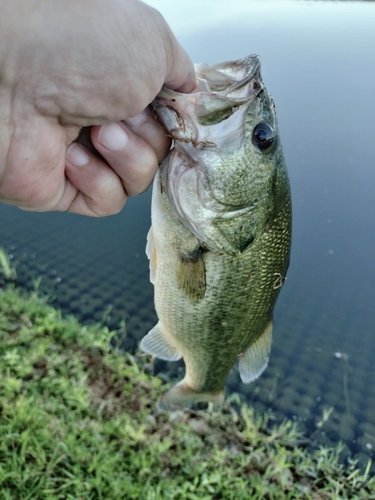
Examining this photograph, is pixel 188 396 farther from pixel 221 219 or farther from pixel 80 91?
pixel 80 91

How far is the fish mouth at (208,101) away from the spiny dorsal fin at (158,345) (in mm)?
855

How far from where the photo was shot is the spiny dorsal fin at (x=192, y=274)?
140cm

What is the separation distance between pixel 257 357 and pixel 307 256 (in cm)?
149

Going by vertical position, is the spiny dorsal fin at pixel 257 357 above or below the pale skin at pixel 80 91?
below

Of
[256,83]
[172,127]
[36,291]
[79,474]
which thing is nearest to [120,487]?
[79,474]

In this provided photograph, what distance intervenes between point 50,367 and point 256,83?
84.1 inches

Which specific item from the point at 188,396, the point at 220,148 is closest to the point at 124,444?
the point at 188,396

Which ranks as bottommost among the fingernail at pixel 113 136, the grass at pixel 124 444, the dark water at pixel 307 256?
the grass at pixel 124 444

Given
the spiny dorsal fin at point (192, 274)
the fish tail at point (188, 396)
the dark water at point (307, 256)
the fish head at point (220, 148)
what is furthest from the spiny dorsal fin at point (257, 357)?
the dark water at point (307, 256)

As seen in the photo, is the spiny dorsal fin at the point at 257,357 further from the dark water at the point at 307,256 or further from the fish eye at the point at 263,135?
the dark water at the point at 307,256

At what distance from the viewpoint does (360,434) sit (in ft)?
7.85

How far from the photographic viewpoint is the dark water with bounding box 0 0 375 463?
2.57 metres

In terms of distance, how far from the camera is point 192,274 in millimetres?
1420

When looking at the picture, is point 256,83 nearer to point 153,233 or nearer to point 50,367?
point 153,233
